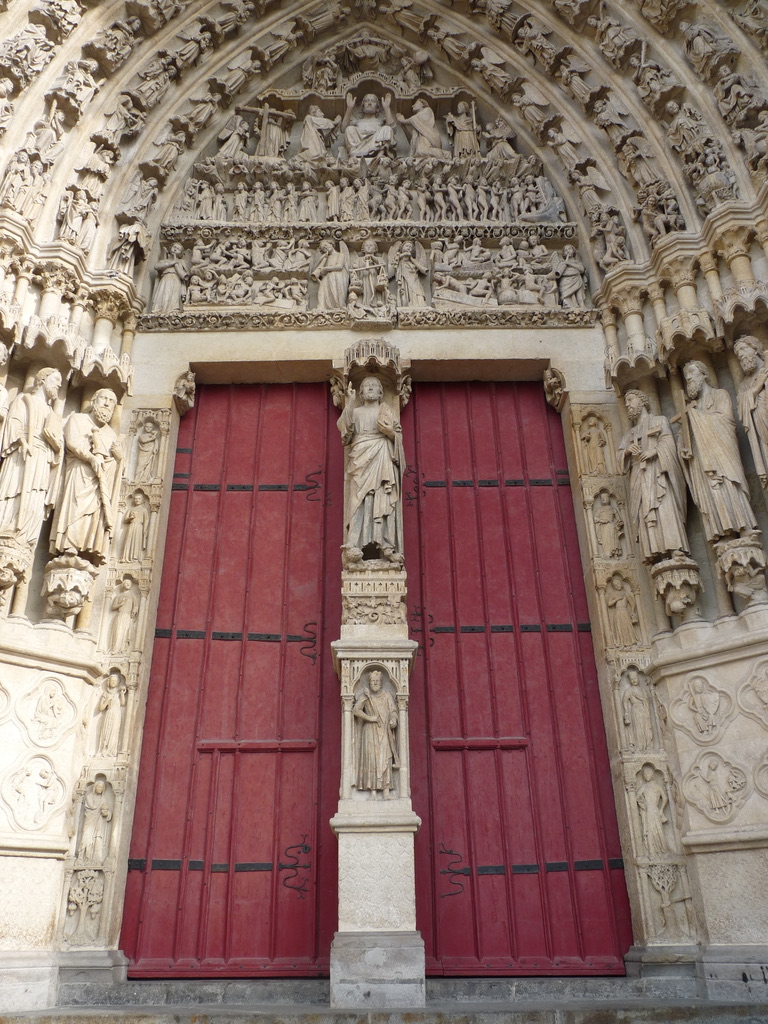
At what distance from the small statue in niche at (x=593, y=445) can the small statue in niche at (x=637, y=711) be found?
1545mm

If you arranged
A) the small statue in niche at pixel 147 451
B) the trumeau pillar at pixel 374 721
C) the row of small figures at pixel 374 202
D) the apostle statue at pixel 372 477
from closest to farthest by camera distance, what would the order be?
1. the trumeau pillar at pixel 374 721
2. the apostle statue at pixel 372 477
3. the small statue in niche at pixel 147 451
4. the row of small figures at pixel 374 202

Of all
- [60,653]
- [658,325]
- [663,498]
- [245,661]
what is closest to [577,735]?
[663,498]

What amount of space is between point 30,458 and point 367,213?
3828 millimetres

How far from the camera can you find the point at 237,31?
7.76m

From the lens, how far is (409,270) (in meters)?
7.05

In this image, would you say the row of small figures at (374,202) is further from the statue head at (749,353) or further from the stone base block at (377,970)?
the stone base block at (377,970)

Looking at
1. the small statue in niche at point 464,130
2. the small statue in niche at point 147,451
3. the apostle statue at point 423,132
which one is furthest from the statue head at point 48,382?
the small statue in niche at point 464,130

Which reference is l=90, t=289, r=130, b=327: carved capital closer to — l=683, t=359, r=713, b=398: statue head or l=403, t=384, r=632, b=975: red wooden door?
l=403, t=384, r=632, b=975: red wooden door

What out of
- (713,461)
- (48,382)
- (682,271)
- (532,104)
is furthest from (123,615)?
(532,104)

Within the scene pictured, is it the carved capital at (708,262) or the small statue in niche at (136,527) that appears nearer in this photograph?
the small statue in niche at (136,527)

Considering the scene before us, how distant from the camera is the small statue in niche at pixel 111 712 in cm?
521

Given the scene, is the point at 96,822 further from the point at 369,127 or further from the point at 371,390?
the point at 369,127

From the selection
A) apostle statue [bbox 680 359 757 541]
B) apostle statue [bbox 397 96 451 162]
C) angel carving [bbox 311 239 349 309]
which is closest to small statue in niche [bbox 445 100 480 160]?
apostle statue [bbox 397 96 451 162]

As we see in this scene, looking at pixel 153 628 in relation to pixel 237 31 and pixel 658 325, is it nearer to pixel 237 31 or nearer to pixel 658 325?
pixel 658 325
